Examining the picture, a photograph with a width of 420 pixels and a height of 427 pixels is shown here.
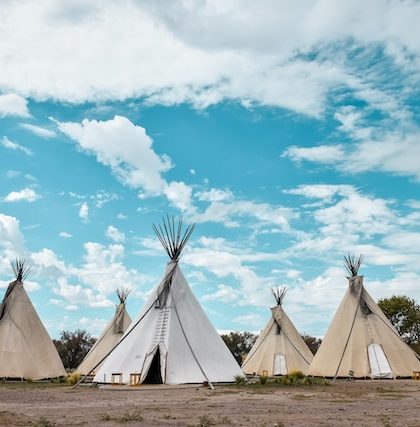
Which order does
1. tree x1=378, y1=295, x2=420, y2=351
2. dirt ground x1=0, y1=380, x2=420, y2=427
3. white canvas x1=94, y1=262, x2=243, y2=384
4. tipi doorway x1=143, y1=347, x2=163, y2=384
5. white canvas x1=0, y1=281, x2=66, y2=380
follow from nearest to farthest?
dirt ground x1=0, y1=380, x2=420, y2=427, white canvas x1=94, y1=262, x2=243, y2=384, tipi doorway x1=143, y1=347, x2=163, y2=384, white canvas x1=0, y1=281, x2=66, y2=380, tree x1=378, y1=295, x2=420, y2=351

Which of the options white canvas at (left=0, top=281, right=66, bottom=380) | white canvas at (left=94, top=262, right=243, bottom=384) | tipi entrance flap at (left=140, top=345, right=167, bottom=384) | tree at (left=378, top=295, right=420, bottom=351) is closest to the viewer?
tipi entrance flap at (left=140, top=345, right=167, bottom=384)

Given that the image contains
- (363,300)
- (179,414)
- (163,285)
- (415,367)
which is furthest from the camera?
(363,300)

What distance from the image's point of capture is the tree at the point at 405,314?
50.8 metres

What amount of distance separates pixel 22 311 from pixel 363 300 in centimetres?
1888

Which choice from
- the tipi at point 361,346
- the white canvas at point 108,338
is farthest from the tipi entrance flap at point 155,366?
the white canvas at point 108,338

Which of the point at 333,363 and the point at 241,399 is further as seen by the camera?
the point at 333,363

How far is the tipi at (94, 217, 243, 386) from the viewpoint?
71.7 feet

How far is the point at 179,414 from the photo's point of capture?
11219mm

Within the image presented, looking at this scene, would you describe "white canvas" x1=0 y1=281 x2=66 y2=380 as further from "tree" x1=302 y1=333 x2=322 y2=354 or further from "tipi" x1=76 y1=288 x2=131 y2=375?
"tree" x1=302 y1=333 x2=322 y2=354

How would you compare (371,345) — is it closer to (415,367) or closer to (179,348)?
(415,367)

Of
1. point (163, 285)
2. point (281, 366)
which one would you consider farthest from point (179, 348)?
point (281, 366)

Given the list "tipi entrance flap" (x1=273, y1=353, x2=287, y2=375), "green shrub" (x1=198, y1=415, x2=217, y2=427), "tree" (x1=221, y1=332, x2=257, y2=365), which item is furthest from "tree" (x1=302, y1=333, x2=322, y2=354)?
"green shrub" (x1=198, y1=415, x2=217, y2=427)

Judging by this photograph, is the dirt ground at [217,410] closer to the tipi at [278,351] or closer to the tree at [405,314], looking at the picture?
the tipi at [278,351]

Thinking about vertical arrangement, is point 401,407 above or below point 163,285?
below
